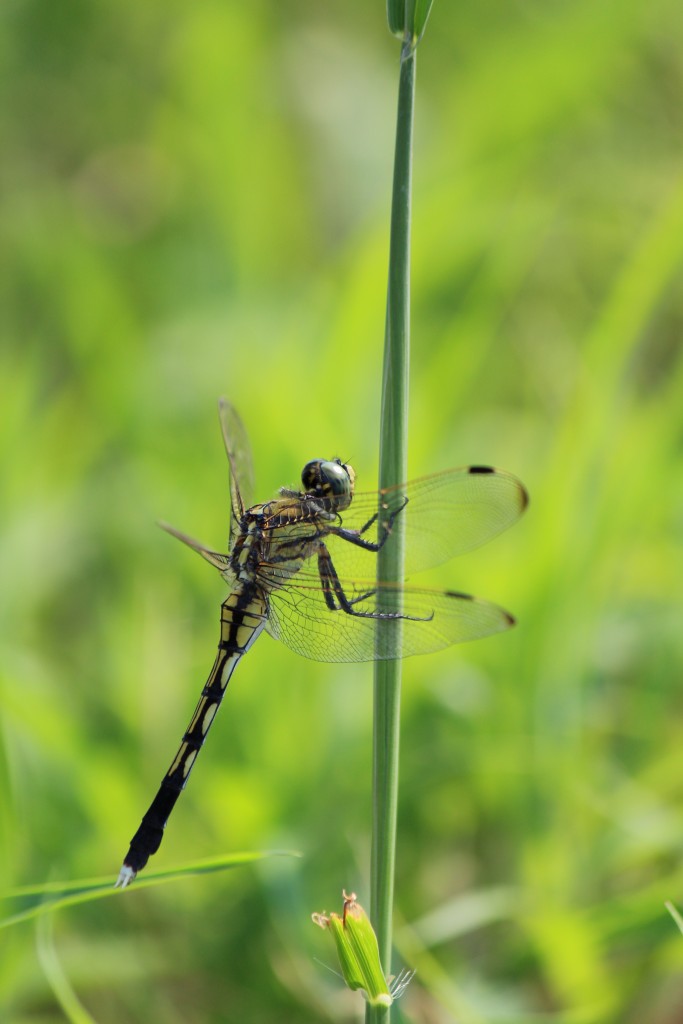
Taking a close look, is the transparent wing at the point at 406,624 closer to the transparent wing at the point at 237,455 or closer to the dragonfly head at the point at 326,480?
the dragonfly head at the point at 326,480

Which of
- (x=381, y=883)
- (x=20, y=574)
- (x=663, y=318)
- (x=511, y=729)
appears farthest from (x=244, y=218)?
(x=381, y=883)

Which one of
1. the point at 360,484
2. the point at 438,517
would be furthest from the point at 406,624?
the point at 360,484

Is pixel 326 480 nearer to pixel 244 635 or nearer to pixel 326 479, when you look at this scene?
pixel 326 479

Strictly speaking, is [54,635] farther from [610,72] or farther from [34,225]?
[610,72]

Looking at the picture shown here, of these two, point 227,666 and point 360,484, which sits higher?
point 360,484

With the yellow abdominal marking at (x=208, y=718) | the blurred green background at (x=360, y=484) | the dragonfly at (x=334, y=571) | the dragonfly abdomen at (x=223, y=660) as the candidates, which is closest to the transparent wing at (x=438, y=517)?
the dragonfly at (x=334, y=571)
